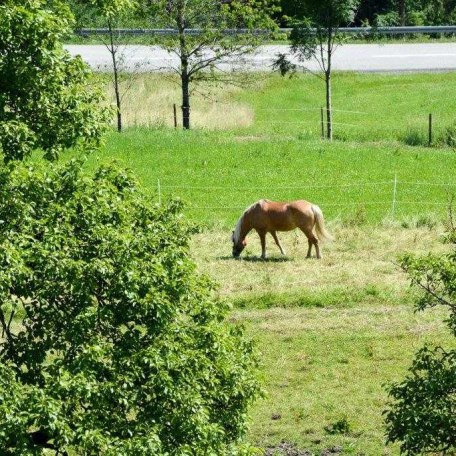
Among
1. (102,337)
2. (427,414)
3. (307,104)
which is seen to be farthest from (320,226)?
(307,104)

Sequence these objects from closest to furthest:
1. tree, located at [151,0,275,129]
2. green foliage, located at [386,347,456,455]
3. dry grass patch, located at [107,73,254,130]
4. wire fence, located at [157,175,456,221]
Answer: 1. green foliage, located at [386,347,456,455]
2. wire fence, located at [157,175,456,221]
3. tree, located at [151,0,275,129]
4. dry grass patch, located at [107,73,254,130]

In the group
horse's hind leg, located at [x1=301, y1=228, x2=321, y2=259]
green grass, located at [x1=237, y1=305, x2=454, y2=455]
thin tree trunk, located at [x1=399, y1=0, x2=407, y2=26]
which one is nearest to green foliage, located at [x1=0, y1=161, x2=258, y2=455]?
green grass, located at [x1=237, y1=305, x2=454, y2=455]

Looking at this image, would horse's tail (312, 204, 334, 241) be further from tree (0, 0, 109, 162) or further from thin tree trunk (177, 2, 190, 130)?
thin tree trunk (177, 2, 190, 130)

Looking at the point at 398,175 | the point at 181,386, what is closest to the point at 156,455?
the point at 181,386

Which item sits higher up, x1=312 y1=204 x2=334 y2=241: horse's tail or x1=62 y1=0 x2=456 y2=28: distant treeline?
x1=62 y1=0 x2=456 y2=28: distant treeline

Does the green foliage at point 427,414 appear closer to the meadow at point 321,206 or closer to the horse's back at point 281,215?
the meadow at point 321,206

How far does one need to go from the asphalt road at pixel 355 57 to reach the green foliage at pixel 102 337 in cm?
3688

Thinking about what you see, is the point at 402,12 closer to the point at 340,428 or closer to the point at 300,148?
the point at 300,148

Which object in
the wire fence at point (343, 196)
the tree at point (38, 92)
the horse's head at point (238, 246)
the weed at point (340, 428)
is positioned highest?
the tree at point (38, 92)

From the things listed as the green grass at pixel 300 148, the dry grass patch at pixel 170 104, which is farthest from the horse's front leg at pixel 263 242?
the dry grass patch at pixel 170 104

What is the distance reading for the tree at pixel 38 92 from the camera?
15297 mm

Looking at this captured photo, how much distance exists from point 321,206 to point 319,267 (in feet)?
19.1

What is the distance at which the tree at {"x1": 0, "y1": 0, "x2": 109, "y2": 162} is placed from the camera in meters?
15.3

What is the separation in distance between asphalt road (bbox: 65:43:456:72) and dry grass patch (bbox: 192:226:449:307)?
67.1 ft
